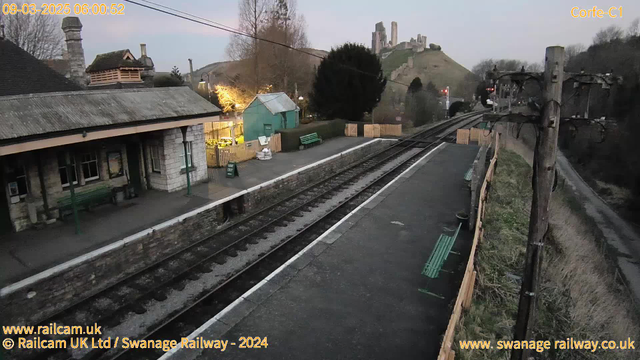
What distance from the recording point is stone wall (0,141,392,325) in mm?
7926

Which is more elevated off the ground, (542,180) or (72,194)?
(542,180)

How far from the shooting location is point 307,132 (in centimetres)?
2455

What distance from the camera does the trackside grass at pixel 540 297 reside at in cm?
696

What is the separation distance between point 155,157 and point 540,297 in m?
13.1

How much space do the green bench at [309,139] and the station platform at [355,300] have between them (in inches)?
477

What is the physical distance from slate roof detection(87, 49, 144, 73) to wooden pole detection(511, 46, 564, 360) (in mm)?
16874

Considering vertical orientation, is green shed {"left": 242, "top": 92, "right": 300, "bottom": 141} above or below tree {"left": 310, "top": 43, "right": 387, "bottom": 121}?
below

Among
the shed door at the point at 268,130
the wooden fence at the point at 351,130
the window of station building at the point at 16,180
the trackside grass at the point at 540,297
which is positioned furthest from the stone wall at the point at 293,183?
the trackside grass at the point at 540,297

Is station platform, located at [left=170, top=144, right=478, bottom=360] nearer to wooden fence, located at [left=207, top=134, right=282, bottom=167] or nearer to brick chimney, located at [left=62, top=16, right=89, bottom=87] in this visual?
wooden fence, located at [left=207, top=134, right=282, bottom=167]

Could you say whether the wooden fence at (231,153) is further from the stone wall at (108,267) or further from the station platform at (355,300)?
the station platform at (355,300)

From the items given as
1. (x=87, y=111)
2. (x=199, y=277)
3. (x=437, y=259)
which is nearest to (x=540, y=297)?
(x=437, y=259)

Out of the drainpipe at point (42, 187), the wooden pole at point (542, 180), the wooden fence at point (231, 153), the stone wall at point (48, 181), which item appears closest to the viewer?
the wooden pole at point (542, 180)

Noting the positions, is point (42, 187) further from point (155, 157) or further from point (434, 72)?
point (434, 72)

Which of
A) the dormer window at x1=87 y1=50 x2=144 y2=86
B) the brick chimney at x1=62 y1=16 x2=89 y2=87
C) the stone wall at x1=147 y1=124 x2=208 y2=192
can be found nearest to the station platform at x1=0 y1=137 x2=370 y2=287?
the stone wall at x1=147 y1=124 x2=208 y2=192
